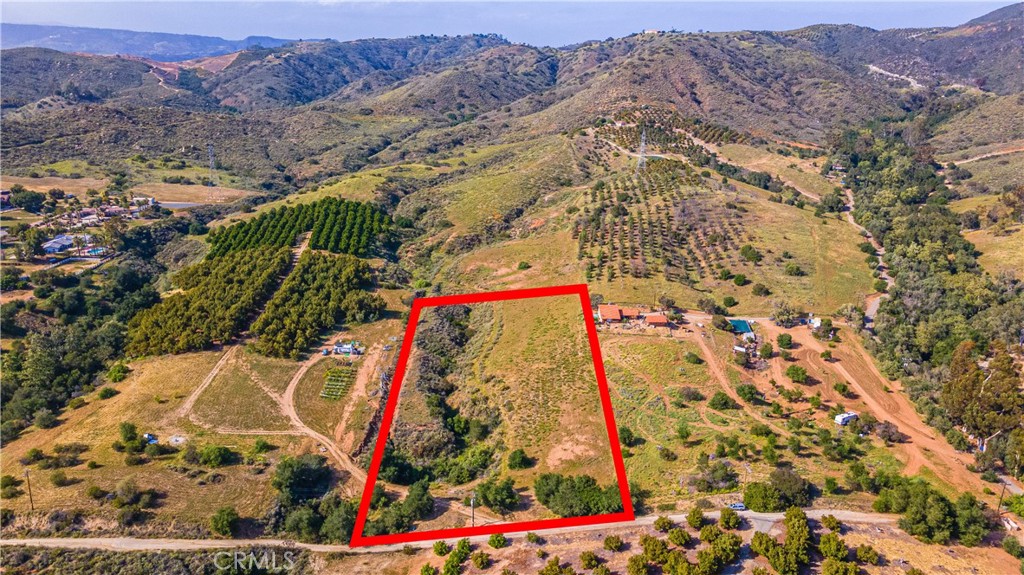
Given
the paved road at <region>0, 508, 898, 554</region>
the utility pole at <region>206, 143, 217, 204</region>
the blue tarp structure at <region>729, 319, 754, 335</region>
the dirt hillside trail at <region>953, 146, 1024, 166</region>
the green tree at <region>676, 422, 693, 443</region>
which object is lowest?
the paved road at <region>0, 508, 898, 554</region>

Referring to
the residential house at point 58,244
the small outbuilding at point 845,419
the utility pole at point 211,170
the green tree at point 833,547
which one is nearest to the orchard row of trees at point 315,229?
the residential house at point 58,244

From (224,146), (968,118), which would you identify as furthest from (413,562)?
(968,118)

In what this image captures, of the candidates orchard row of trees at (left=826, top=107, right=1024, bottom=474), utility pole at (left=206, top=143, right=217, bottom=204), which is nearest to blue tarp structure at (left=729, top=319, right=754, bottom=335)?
orchard row of trees at (left=826, top=107, right=1024, bottom=474)

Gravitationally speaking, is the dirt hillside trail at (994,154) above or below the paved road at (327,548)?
above

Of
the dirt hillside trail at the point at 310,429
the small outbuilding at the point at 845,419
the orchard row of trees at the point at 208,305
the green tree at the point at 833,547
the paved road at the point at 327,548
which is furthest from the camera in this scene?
the orchard row of trees at the point at 208,305

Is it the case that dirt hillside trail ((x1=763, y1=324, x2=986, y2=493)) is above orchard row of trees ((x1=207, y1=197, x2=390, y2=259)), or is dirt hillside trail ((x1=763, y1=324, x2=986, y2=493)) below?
below

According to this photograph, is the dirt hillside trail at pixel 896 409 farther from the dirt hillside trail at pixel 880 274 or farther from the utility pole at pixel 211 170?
the utility pole at pixel 211 170

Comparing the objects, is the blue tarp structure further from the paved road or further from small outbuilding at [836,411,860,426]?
the paved road

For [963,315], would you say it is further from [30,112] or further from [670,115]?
[30,112]
